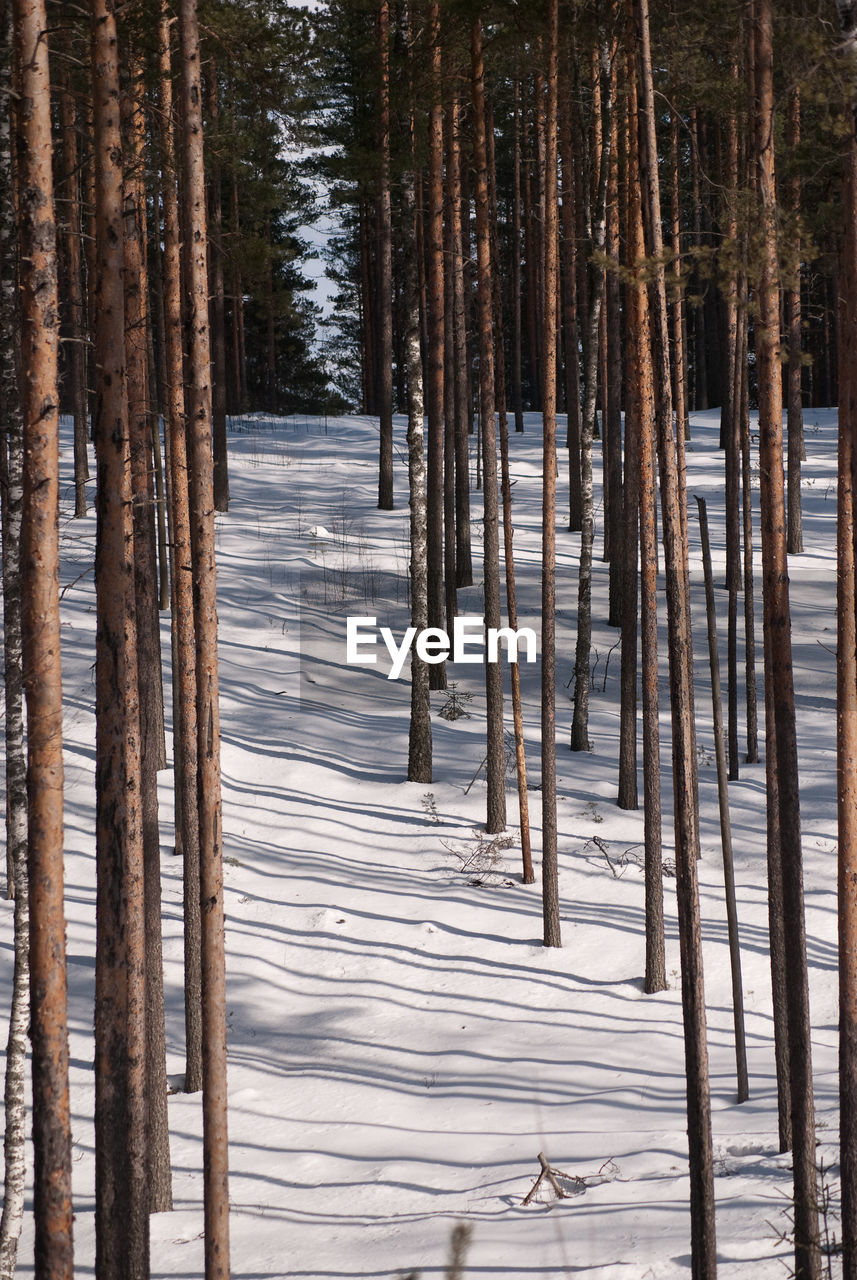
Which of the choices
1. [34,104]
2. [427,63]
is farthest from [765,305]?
[427,63]

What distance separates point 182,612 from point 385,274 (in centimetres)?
1682

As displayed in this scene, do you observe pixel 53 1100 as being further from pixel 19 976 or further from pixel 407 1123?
pixel 407 1123

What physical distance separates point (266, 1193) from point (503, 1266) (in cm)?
265

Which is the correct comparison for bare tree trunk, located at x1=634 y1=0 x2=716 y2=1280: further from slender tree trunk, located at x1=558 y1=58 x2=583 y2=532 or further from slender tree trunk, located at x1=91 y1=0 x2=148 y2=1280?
slender tree trunk, located at x1=558 y1=58 x2=583 y2=532

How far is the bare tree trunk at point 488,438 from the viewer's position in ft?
46.9

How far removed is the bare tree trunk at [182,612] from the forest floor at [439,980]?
4.39ft

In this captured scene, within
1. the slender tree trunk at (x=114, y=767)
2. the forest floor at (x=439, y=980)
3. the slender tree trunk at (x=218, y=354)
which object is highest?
the slender tree trunk at (x=218, y=354)

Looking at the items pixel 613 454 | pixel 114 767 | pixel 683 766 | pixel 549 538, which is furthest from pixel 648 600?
pixel 613 454

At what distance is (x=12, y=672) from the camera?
10.6 m

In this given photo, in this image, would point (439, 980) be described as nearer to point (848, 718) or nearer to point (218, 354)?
point (848, 718)

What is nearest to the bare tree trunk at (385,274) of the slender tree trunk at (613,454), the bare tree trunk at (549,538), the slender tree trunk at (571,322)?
the slender tree trunk at (571,322)

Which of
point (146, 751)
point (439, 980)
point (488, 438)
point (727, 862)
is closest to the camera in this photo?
point (146, 751)

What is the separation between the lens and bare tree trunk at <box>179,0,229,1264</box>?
7.74 metres

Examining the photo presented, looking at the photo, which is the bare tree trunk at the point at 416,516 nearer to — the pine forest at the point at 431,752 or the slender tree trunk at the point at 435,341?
the pine forest at the point at 431,752
